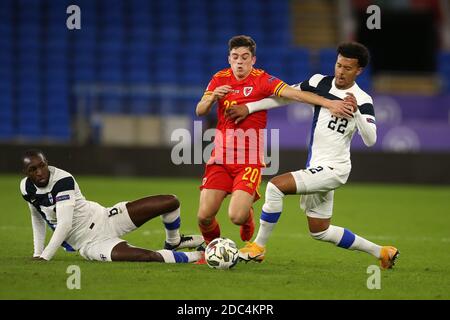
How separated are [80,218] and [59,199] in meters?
0.33

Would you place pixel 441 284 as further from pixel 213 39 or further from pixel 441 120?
pixel 213 39

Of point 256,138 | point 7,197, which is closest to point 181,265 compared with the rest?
point 256,138

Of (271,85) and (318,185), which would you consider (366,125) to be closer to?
(318,185)

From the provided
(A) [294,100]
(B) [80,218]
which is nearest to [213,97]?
(A) [294,100]

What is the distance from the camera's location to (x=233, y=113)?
772 cm

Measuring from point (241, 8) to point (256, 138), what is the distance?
1553 cm

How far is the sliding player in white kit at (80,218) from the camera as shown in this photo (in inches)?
290

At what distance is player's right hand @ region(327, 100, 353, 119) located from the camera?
7398mm

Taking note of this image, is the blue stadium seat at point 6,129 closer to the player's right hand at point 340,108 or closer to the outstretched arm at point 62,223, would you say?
the outstretched arm at point 62,223

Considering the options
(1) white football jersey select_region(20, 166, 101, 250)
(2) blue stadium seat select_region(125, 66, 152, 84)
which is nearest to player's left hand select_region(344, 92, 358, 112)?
(1) white football jersey select_region(20, 166, 101, 250)

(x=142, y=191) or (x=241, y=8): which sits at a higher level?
(x=241, y=8)

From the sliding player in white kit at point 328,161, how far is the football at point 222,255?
9.8 inches

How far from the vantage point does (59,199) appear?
738cm

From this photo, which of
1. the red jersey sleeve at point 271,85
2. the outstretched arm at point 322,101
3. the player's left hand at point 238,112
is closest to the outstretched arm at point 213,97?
the player's left hand at point 238,112
